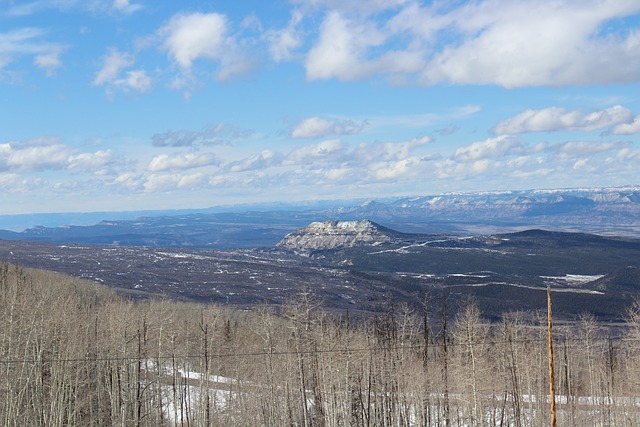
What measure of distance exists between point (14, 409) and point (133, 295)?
4773 inches

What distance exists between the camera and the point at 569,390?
72.8 metres

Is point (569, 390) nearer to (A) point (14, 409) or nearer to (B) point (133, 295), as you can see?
(A) point (14, 409)

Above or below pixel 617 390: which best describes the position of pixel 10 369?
above

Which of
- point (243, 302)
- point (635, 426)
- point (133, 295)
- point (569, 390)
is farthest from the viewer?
point (243, 302)

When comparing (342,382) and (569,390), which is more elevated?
(342,382)

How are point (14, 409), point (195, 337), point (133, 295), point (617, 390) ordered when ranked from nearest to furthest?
point (14, 409) < point (617, 390) < point (195, 337) < point (133, 295)

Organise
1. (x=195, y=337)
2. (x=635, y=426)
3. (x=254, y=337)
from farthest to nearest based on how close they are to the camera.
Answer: (x=254, y=337)
(x=195, y=337)
(x=635, y=426)

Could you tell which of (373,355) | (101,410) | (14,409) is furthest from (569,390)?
(14,409)

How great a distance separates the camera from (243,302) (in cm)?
18438

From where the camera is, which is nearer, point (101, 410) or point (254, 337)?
point (101, 410)

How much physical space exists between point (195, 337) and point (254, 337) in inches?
368

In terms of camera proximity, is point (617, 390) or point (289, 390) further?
point (617, 390)

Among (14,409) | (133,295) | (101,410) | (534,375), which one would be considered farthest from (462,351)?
(133,295)

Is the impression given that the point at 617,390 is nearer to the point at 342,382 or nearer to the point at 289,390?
the point at 342,382
